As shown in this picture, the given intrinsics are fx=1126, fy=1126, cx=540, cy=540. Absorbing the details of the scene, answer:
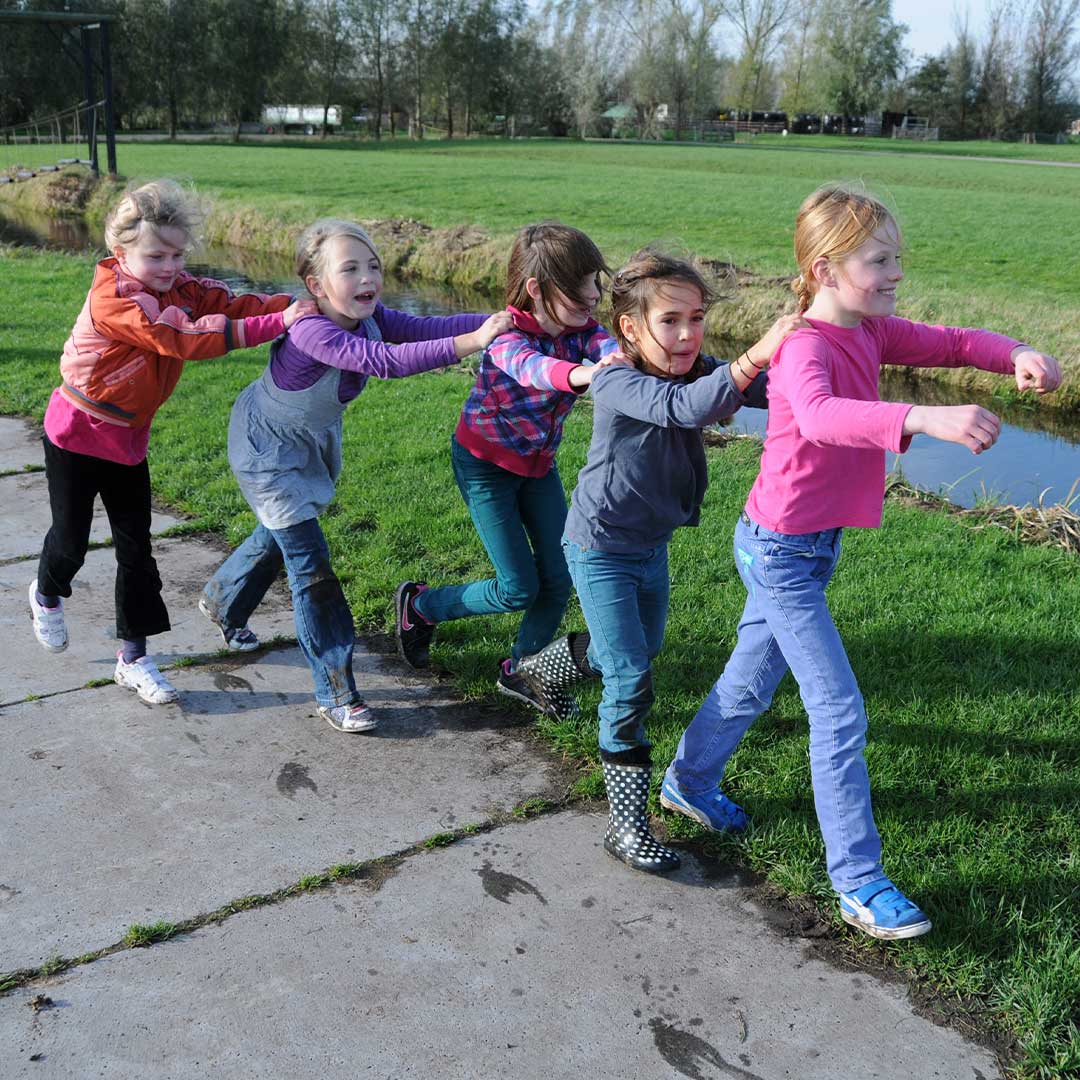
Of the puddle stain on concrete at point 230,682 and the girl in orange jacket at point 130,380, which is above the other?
the girl in orange jacket at point 130,380

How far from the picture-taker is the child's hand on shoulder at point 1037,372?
2.77 meters

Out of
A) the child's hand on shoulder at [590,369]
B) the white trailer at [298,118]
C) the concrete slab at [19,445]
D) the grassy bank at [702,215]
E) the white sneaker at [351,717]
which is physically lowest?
the white sneaker at [351,717]

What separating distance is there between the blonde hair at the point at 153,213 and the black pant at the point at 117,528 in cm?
78

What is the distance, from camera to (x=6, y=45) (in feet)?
157

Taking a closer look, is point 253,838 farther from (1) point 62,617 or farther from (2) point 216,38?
(2) point 216,38

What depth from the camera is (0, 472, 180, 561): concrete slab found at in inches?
213

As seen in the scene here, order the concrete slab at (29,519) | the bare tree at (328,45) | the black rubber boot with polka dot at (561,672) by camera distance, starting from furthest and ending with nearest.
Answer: the bare tree at (328,45) < the concrete slab at (29,519) < the black rubber boot with polka dot at (561,672)

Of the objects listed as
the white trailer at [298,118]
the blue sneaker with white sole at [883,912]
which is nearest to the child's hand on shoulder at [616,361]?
the blue sneaker with white sole at [883,912]

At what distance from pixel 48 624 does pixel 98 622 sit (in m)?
0.44

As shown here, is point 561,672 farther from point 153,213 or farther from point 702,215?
point 702,215

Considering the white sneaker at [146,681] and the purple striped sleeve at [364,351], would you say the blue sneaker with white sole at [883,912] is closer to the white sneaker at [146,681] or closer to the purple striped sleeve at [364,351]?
the purple striped sleeve at [364,351]

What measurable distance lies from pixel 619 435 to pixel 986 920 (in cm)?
160

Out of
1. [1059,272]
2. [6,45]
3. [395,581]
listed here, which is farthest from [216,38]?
[395,581]

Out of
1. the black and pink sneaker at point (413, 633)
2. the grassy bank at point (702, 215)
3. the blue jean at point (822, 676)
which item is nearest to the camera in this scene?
the blue jean at point (822, 676)
